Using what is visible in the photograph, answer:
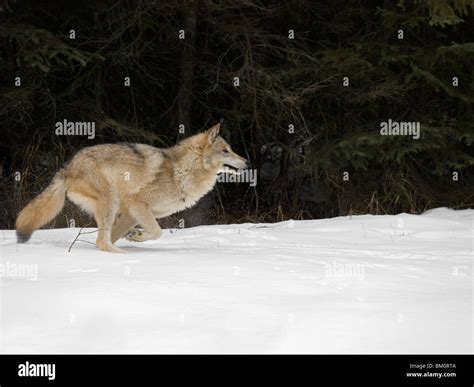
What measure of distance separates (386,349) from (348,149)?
32.0ft

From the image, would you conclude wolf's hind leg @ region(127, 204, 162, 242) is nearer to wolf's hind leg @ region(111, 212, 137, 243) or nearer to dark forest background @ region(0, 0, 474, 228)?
wolf's hind leg @ region(111, 212, 137, 243)

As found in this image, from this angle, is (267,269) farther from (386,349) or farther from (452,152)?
(452,152)

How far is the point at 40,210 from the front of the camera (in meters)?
7.89

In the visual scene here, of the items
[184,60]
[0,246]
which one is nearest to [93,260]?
[0,246]

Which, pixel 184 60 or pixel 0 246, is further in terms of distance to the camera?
pixel 184 60

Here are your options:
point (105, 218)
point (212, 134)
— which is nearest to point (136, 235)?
point (105, 218)

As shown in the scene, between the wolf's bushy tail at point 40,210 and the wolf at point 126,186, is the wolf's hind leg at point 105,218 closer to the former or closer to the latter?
the wolf at point 126,186

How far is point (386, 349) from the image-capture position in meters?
3.94

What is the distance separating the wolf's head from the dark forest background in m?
3.90

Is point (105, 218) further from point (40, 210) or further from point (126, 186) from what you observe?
point (40, 210)

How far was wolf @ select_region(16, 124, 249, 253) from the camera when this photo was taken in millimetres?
7914

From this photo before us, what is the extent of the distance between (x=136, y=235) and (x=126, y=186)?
0.65 m

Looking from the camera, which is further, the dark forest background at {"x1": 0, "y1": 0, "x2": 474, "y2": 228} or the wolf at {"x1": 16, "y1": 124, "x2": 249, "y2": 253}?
the dark forest background at {"x1": 0, "y1": 0, "x2": 474, "y2": 228}

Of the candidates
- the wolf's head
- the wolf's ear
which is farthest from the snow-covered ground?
the wolf's ear
